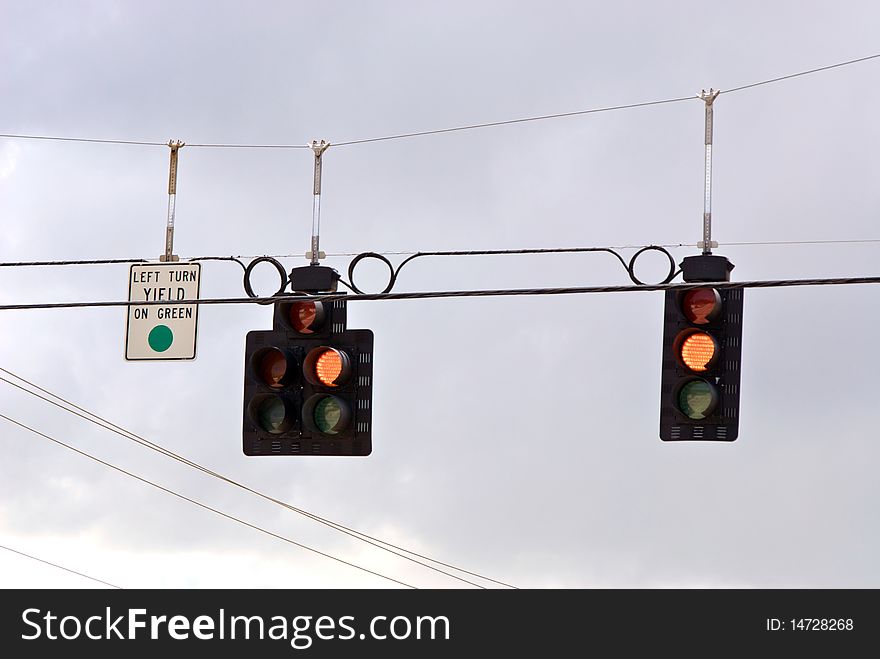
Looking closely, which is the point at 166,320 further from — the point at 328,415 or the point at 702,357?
the point at 702,357

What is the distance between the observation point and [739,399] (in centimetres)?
974

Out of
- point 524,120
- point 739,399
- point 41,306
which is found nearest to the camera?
point 739,399

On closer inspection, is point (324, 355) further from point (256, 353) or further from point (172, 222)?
point (172, 222)

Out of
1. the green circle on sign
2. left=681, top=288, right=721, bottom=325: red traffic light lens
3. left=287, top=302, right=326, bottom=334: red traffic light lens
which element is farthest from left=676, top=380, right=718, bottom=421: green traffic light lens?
the green circle on sign

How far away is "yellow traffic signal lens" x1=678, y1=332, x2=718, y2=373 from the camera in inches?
388

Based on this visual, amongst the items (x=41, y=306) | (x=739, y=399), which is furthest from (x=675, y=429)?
(x=41, y=306)

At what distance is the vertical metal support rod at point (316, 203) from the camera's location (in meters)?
10.7

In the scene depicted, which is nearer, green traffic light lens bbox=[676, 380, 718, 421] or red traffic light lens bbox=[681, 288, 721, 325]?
green traffic light lens bbox=[676, 380, 718, 421]

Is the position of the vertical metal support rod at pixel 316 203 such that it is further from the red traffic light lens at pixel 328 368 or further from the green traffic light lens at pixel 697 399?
the green traffic light lens at pixel 697 399

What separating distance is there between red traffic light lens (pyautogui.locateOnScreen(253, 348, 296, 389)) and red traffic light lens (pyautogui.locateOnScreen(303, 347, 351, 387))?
0.12m

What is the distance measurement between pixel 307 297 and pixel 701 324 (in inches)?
119

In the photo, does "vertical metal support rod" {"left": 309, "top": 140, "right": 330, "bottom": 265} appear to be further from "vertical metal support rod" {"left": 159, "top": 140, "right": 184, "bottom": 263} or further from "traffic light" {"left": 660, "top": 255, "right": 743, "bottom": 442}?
"traffic light" {"left": 660, "top": 255, "right": 743, "bottom": 442}

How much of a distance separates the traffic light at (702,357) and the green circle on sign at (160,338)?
4210 mm

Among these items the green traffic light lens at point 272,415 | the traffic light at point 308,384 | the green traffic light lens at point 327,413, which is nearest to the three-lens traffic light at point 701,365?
the traffic light at point 308,384
